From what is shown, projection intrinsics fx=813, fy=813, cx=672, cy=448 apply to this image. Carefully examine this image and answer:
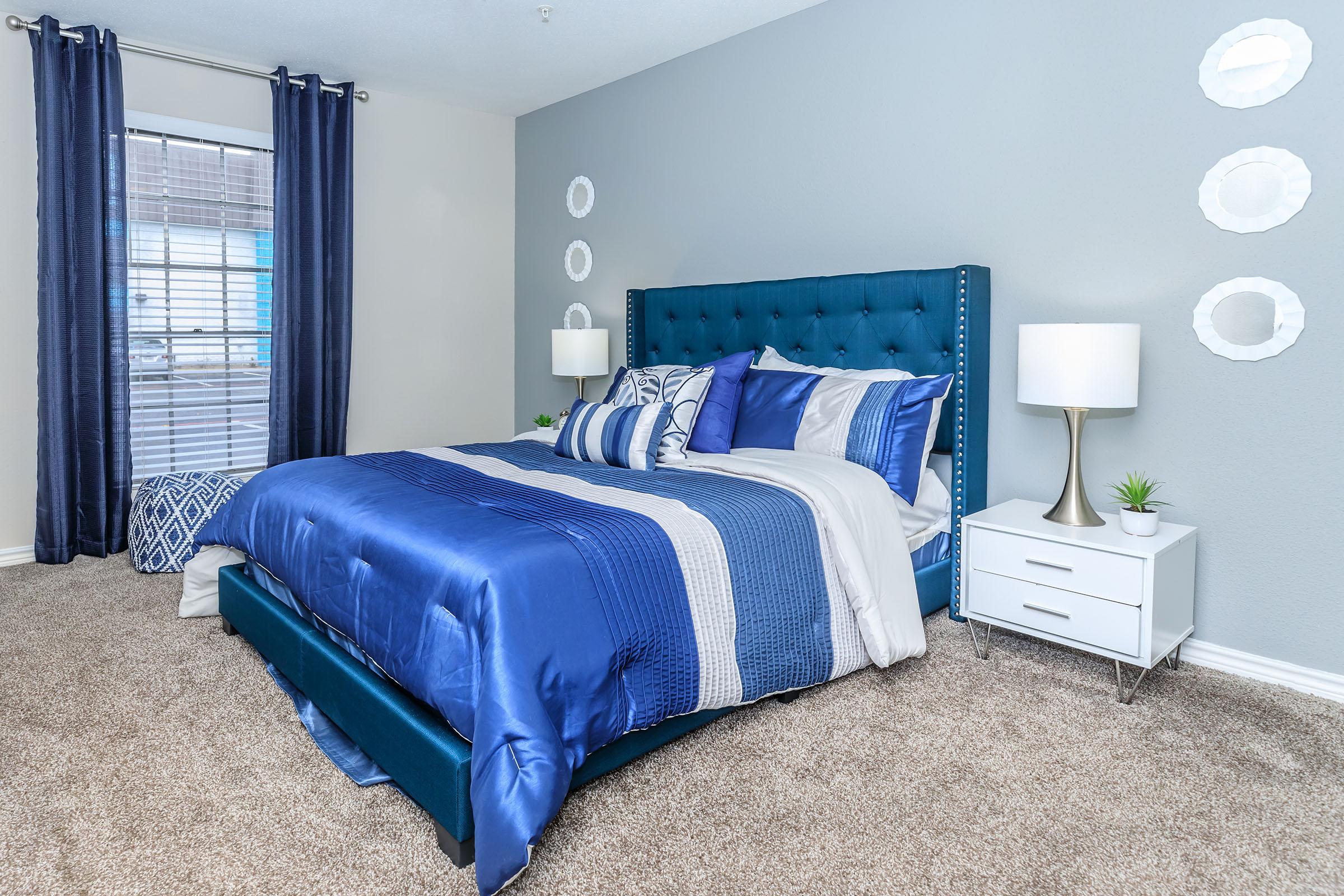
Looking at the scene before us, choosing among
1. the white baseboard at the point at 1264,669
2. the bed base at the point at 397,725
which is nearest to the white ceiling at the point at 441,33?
the bed base at the point at 397,725

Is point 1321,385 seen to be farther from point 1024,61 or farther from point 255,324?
point 255,324

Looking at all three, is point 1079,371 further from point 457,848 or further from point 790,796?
point 457,848

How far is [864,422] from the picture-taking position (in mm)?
2807

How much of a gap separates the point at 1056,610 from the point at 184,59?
450 centimetres

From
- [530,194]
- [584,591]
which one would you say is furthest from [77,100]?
[584,591]

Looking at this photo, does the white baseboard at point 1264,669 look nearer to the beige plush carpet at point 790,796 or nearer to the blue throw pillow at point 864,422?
the beige plush carpet at point 790,796

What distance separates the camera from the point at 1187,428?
255 centimetres

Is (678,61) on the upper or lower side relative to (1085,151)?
upper

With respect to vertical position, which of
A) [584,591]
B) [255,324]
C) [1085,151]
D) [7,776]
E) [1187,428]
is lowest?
[7,776]

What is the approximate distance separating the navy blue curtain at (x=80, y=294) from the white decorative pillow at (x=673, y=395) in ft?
7.79

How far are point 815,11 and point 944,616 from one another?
253cm

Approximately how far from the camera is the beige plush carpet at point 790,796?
5.12ft

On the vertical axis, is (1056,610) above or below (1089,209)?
below

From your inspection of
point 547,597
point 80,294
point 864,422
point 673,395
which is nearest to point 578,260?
point 673,395
